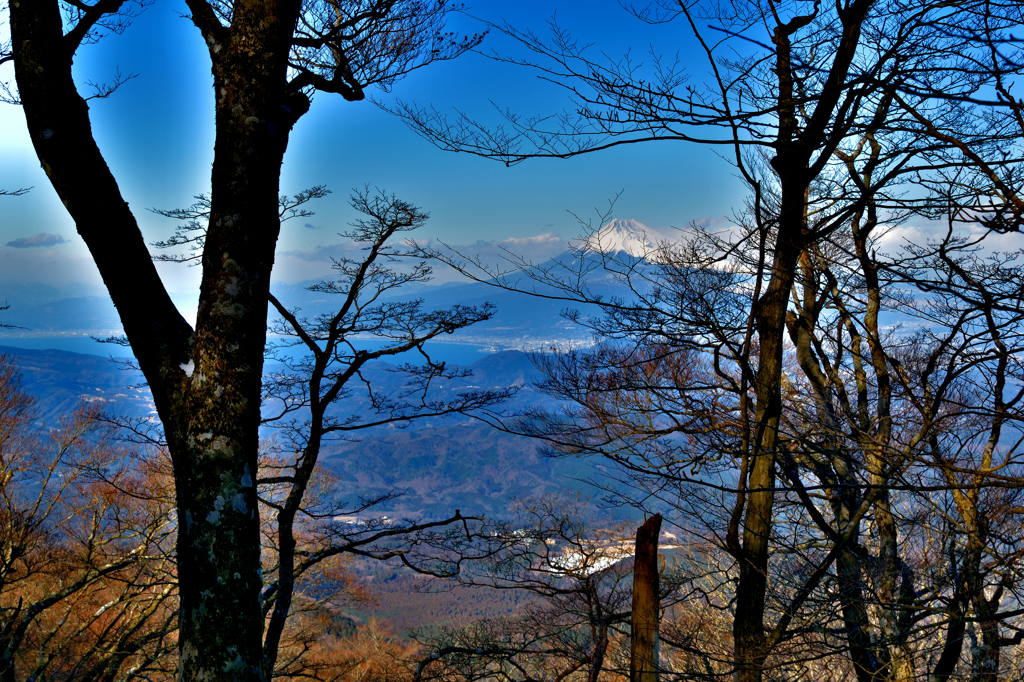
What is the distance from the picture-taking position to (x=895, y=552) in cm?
511

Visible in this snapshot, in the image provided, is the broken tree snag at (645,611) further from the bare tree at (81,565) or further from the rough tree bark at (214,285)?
the bare tree at (81,565)

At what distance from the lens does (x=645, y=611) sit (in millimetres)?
2701

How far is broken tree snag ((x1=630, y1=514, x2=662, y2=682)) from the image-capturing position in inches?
105

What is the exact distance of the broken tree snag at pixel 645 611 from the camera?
268 cm

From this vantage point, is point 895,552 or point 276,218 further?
point 895,552

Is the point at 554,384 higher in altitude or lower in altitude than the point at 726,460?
higher

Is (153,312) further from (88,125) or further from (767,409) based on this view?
(767,409)

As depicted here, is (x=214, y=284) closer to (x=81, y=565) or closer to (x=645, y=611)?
(x=645, y=611)

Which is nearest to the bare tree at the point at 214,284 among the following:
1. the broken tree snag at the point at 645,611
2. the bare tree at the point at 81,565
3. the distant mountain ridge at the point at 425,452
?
the broken tree snag at the point at 645,611

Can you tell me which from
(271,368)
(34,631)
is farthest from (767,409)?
(34,631)

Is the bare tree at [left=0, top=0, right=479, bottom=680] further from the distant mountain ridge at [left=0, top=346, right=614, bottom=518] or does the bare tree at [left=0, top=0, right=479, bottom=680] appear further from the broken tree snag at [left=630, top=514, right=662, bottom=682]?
the distant mountain ridge at [left=0, top=346, right=614, bottom=518]

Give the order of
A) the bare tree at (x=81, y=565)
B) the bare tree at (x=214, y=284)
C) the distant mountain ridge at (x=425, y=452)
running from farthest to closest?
the distant mountain ridge at (x=425, y=452) → the bare tree at (x=81, y=565) → the bare tree at (x=214, y=284)

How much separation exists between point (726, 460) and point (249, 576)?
15.1 ft

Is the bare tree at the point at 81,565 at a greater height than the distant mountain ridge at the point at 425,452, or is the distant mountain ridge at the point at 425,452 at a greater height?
the distant mountain ridge at the point at 425,452
